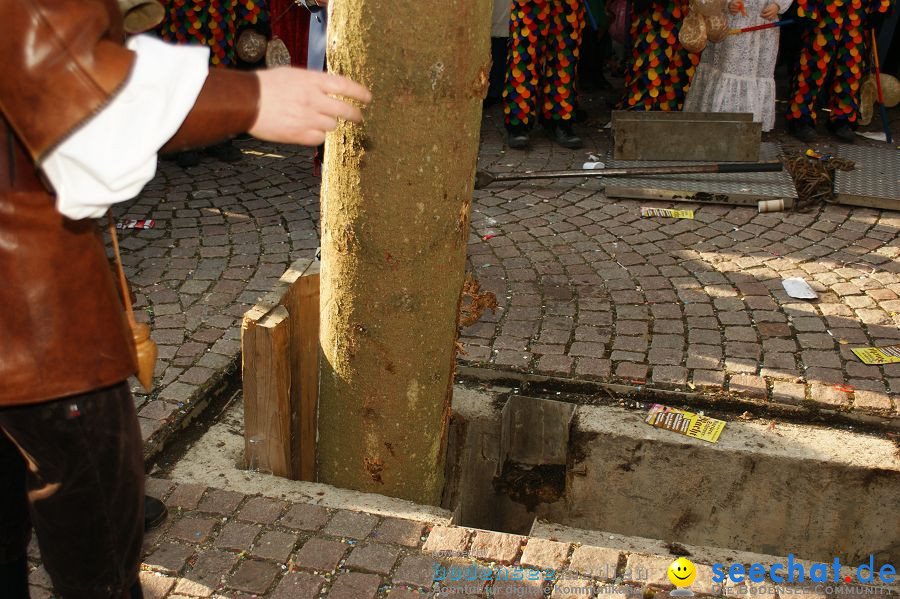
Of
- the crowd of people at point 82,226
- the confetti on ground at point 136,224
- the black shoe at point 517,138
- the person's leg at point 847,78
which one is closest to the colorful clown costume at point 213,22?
the confetti on ground at point 136,224

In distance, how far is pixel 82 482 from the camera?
6.18 ft

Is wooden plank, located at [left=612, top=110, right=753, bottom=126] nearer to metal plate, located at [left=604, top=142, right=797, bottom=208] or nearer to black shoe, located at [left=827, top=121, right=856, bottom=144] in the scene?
metal plate, located at [left=604, top=142, right=797, bottom=208]

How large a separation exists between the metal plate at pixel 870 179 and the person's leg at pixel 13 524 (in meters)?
5.18

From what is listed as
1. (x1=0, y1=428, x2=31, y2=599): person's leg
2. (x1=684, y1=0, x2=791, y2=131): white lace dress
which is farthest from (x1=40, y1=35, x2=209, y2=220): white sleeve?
(x1=684, y1=0, x2=791, y2=131): white lace dress

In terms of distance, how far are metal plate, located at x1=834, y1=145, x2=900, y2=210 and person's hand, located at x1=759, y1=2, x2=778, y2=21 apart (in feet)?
3.73

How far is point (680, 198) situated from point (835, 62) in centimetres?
226

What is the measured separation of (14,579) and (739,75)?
20.5 ft

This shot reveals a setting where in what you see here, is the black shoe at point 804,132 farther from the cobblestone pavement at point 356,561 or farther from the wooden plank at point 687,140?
the cobblestone pavement at point 356,561

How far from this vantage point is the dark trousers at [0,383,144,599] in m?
1.83

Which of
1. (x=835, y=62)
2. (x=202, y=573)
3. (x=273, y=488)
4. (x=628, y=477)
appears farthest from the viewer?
(x=835, y=62)

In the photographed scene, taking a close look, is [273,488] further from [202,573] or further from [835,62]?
[835,62]

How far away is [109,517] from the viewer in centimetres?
195

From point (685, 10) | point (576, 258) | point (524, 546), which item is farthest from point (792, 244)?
point (524, 546)

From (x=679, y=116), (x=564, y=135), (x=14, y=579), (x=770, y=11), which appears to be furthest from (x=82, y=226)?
A: (x=770, y=11)
